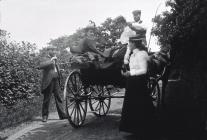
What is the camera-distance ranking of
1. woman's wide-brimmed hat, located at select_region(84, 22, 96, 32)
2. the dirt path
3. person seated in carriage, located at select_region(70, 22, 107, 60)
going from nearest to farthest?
the dirt path → person seated in carriage, located at select_region(70, 22, 107, 60) → woman's wide-brimmed hat, located at select_region(84, 22, 96, 32)

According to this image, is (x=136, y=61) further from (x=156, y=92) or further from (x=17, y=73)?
(x=17, y=73)

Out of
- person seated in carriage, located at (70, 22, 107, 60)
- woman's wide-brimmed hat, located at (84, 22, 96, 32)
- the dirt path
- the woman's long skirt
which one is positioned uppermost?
woman's wide-brimmed hat, located at (84, 22, 96, 32)

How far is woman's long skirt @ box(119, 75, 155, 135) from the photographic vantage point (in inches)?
248

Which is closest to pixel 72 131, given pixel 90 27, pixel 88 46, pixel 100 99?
pixel 100 99

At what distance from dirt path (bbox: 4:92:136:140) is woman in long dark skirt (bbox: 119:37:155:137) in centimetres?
56

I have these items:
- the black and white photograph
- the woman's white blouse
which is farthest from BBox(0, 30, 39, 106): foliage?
the woman's white blouse

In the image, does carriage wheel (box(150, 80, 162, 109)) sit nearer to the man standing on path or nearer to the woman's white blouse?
the woman's white blouse

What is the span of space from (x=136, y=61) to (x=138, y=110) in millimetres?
948

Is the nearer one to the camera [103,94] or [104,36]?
[103,94]

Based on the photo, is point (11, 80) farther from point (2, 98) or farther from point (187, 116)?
point (187, 116)

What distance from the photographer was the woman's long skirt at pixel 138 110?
6.29m

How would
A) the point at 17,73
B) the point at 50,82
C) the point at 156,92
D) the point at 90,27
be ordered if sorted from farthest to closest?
the point at 17,73
the point at 50,82
the point at 156,92
the point at 90,27

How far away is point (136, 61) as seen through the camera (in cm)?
644

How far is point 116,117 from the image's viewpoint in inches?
375
